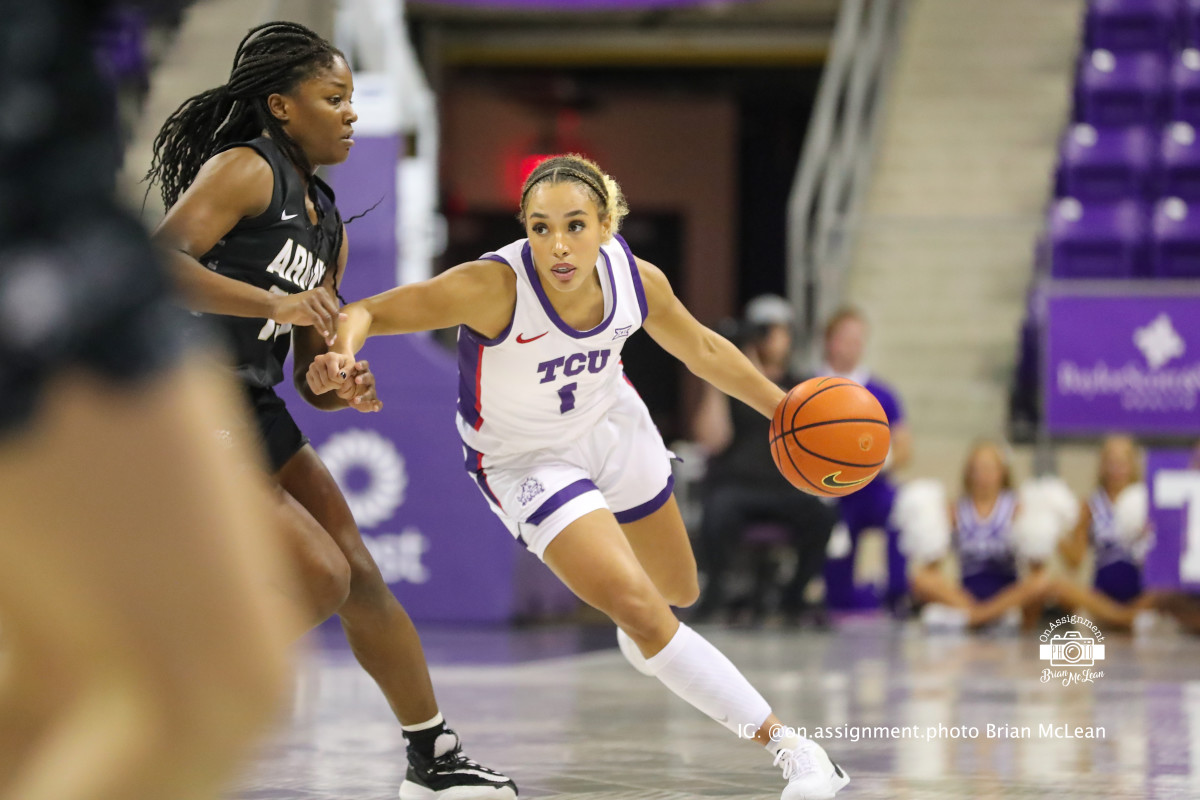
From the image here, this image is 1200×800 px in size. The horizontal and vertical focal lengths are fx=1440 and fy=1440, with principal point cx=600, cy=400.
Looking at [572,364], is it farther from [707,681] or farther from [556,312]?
[707,681]

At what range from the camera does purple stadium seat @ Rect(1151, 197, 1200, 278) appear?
38.4 feet

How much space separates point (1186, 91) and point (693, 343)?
1091 centimetres

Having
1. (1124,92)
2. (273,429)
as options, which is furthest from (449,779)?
(1124,92)

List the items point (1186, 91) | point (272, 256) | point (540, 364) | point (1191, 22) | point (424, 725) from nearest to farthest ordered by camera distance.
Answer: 1. point (272, 256)
2. point (424, 725)
3. point (540, 364)
4. point (1186, 91)
5. point (1191, 22)

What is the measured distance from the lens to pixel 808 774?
133 inches

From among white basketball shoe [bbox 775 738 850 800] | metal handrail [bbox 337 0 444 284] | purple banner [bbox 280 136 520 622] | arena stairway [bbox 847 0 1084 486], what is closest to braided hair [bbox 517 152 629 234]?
white basketball shoe [bbox 775 738 850 800]

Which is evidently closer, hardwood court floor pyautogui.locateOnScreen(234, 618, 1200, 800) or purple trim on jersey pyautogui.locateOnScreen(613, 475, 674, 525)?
hardwood court floor pyautogui.locateOnScreen(234, 618, 1200, 800)

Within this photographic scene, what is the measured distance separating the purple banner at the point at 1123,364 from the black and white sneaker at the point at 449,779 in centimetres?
770

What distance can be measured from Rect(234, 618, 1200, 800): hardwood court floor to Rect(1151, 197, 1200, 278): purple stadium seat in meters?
4.75

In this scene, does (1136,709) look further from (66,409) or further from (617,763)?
(66,409)

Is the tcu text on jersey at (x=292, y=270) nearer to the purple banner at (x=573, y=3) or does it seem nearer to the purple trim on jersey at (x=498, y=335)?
the purple trim on jersey at (x=498, y=335)

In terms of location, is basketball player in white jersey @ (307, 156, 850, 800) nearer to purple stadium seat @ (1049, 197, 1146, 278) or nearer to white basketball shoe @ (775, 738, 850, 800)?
white basketball shoe @ (775, 738, 850, 800)

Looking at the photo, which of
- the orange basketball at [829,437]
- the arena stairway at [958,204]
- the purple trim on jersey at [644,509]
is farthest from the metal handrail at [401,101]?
the orange basketball at [829,437]

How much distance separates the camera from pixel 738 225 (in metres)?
19.9
